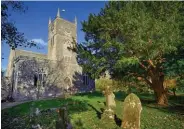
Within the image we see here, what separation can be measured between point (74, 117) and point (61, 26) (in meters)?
36.0

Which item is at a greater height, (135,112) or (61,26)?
(61,26)

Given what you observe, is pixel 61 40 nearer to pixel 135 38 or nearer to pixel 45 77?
pixel 45 77

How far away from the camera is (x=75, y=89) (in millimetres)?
41969

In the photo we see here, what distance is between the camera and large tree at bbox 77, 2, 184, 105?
1978 centimetres

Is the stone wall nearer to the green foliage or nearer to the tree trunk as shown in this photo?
the green foliage

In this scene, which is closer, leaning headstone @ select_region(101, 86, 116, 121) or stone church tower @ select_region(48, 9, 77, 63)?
leaning headstone @ select_region(101, 86, 116, 121)

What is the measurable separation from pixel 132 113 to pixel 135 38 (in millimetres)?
8055

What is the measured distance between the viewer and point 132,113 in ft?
43.8

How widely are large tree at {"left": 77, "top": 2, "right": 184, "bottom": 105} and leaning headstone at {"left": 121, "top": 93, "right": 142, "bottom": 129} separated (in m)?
7.31

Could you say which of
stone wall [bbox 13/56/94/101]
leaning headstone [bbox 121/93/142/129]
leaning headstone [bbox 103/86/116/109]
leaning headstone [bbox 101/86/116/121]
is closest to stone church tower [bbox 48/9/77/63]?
stone wall [bbox 13/56/94/101]

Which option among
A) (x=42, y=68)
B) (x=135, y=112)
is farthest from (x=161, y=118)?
(x=42, y=68)

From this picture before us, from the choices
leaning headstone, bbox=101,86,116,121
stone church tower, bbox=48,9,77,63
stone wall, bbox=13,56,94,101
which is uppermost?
stone church tower, bbox=48,9,77,63

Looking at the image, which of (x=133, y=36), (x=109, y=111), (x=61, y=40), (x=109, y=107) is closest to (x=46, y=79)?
(x=61, y=40)

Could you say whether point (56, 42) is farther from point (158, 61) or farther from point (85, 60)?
point (158, 61)
